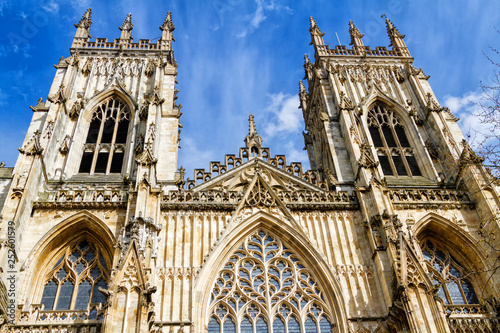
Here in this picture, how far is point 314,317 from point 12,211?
9.20 meters

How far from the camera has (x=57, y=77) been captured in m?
22.2

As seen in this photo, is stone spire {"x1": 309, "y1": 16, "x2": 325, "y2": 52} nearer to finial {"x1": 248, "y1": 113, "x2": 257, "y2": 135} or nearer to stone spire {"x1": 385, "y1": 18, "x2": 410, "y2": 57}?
stone spire {"x1": 385, "y1": 18, "x2": 410, "y2": 57}

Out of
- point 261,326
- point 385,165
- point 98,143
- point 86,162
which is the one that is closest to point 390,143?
point 385,165

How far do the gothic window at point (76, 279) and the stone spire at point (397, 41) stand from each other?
18.1 meters

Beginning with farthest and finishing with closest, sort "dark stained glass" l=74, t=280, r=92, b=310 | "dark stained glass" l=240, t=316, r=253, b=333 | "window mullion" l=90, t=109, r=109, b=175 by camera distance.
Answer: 1. "window mullion" l=90, t=109, r=109, b=175
2. "dark stained glass" l=74, t=280, r=92, b=310
3. "dark stained glass" l=240, t=316, r=253, b=333

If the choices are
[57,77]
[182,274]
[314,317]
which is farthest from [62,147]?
[314,317]

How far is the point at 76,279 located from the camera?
15.2 m

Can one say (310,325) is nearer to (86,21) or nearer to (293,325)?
(293,325)

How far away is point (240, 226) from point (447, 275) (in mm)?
6661

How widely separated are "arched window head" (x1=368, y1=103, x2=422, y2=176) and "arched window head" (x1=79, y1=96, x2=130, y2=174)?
10.5 m

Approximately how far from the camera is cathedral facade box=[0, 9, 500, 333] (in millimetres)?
13852

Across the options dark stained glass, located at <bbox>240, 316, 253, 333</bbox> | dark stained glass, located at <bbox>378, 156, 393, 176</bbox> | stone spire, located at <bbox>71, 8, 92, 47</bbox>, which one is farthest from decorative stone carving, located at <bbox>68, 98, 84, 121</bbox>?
dark stained glass, located at <bbox>378, 156, 393, 176</bbox>

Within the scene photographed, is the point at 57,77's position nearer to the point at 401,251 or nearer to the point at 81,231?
the point at 81,231

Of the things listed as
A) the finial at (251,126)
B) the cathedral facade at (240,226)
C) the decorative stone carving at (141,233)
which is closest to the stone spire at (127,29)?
the cathedral facade at (240,226)
